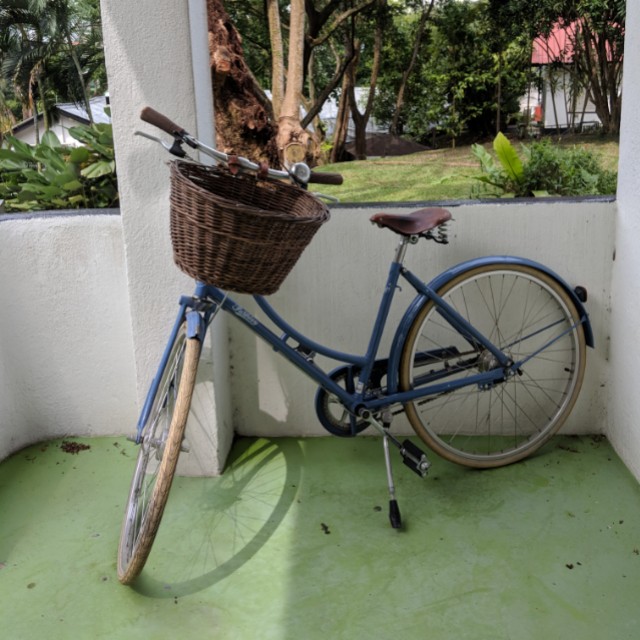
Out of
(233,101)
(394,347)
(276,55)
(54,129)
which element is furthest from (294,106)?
(54,129)

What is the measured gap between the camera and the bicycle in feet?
7.61

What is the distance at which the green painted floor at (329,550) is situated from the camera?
2.25 metres

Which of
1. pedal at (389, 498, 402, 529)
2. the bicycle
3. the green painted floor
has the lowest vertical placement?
the green painted floor

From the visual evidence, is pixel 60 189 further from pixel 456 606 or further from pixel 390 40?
pixel 390 40

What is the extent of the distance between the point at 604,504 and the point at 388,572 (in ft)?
3.13

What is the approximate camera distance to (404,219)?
2.71 m

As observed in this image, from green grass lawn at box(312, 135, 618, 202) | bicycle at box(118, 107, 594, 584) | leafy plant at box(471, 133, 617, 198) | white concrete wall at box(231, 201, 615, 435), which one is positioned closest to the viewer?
bicycle at box(118, 107, 594, 584)

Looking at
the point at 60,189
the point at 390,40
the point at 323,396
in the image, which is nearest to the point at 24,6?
the point at 390,40

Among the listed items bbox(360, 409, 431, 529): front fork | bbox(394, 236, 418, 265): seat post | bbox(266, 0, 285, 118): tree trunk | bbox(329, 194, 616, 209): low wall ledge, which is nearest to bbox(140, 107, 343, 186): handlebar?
bbox(394, 236, 418, 265): seat post

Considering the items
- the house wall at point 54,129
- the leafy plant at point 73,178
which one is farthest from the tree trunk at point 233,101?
the house wall at point 54,129

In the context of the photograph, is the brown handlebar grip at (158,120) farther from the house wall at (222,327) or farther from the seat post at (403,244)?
the seat post at (403,244)

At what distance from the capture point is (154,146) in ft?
9.15

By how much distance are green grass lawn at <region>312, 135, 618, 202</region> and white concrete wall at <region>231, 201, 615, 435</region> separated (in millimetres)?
1172

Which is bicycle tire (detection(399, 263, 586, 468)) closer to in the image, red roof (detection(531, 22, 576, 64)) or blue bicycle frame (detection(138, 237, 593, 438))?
blue bicycle frame (detection(138, 237, 593, 438))
